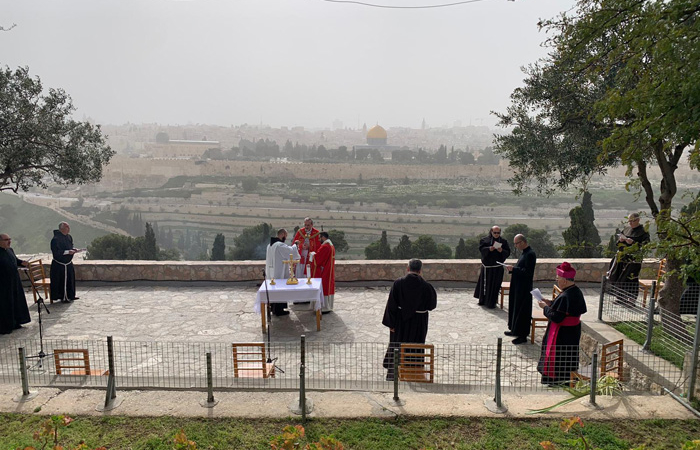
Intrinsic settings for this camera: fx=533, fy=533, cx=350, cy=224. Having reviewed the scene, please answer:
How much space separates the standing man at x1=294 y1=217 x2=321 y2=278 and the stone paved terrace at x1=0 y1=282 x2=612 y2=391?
76cm

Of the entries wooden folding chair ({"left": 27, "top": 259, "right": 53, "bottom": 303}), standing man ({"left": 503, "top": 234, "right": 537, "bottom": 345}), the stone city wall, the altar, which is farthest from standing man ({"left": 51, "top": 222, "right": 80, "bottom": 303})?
the stone city wall

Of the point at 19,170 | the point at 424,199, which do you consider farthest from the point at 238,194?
the point at 19,170

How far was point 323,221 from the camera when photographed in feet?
259

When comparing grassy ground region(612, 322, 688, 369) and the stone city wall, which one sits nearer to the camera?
grassy ground region(612, 322, 688, 369)

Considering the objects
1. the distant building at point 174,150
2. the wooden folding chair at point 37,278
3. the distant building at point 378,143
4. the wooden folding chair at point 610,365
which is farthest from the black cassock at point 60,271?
the distant building at point 174,150

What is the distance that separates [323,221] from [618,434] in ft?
245

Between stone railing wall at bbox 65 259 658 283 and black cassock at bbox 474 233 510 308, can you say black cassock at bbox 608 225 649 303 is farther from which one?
black cassock at bbox 474 233 510 308

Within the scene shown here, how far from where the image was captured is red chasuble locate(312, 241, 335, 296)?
8.80m

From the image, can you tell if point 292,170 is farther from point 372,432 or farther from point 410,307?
point 372,432

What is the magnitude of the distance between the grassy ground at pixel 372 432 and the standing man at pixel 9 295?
11.8 ft

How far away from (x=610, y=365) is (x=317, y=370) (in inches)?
134

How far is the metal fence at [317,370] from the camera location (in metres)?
5.53

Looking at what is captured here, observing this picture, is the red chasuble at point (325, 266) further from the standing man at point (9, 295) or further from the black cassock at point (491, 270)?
the standing man at point (9, 295)

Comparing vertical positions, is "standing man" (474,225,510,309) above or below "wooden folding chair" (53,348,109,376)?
above
